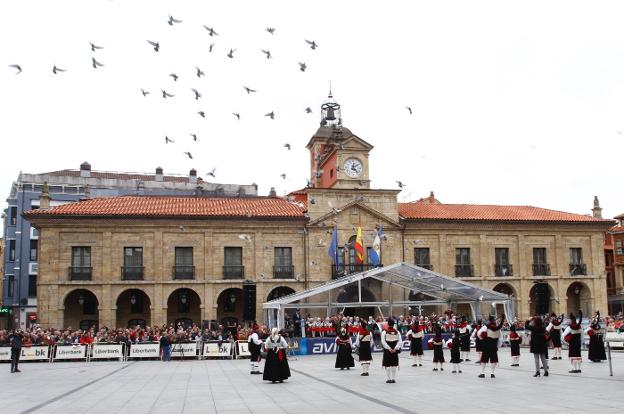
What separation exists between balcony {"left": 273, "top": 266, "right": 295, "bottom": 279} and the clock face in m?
7.70

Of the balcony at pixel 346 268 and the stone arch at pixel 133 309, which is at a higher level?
the balcony at pixel 346 268

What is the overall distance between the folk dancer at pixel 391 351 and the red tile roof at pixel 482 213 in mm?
27587

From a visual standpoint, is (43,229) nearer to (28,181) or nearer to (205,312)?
(205,312)

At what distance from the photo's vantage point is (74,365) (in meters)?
29.3

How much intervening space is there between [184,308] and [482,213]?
21.6 m

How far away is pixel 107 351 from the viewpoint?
32219mm

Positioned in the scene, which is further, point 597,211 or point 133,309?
point 597,211

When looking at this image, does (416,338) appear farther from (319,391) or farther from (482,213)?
(482,213)

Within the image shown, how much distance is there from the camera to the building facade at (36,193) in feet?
196

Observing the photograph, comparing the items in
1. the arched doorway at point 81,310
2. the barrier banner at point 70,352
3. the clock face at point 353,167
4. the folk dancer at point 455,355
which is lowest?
the barrier banner at point 70,352

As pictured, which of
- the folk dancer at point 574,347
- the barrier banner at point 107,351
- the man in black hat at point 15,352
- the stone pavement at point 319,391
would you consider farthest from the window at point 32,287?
the folk dancer at point 574,347

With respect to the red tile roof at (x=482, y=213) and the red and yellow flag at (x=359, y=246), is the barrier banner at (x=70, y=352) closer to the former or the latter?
the red and yellow flag at (x=359, y=246)

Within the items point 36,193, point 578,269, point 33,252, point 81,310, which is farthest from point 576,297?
point 36,193

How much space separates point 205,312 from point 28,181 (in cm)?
2990
